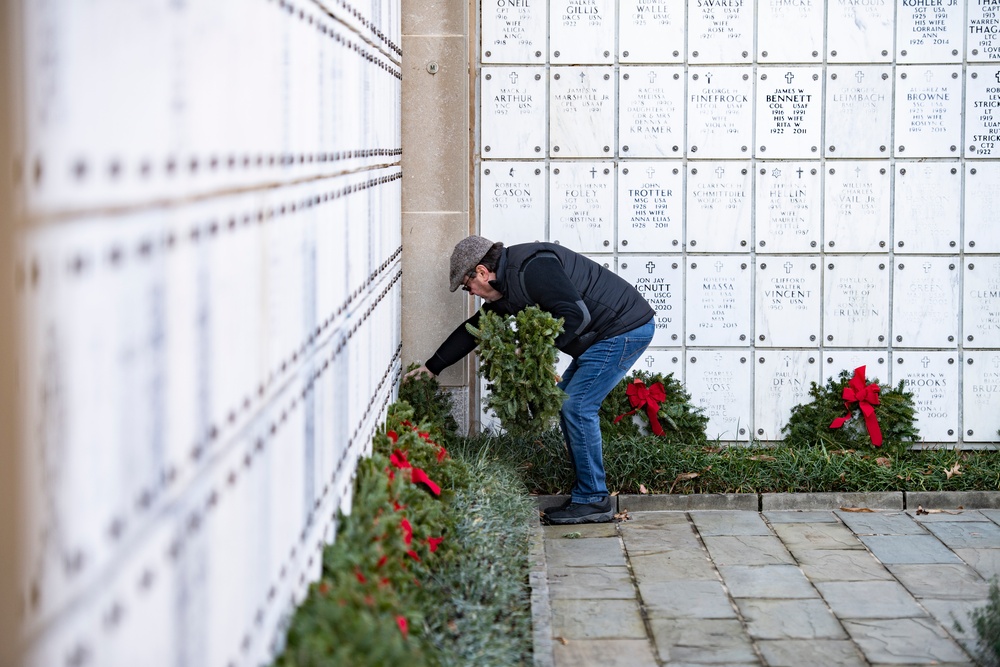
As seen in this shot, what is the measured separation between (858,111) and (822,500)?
7.25 ft

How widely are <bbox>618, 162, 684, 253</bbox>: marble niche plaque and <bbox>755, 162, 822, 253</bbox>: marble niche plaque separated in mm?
469

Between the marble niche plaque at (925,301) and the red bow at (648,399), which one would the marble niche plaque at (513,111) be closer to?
the red bow at (648,399)

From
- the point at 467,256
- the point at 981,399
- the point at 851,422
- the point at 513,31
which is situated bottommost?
the point at 851,422

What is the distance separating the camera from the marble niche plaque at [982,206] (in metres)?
6.93

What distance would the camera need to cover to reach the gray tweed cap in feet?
19.3

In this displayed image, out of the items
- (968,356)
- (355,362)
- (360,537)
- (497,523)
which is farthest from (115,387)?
(968,356)

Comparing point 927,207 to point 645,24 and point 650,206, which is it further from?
point 645,24

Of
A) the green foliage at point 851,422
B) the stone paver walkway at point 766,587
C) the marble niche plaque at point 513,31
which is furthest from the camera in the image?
the green foliage at point 851,422

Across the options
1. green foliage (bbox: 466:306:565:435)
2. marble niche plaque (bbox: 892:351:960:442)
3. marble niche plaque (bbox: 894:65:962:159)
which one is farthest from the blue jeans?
marble niche plaque (bbox: 894:65:962:159)

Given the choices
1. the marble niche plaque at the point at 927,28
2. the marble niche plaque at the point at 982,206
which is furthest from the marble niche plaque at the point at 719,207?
the marble niche plaque at the point at 982,206

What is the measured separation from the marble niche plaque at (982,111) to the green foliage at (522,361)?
2.91 metres

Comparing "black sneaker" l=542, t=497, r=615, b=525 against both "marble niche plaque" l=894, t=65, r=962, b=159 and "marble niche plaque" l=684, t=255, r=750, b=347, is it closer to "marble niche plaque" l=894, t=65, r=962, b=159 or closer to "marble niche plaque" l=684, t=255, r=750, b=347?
"marble niche plaque" l=684, t=255, r=750, b=347

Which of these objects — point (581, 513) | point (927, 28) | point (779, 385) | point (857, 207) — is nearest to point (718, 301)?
point (779, 385)

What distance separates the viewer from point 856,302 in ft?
23.0
